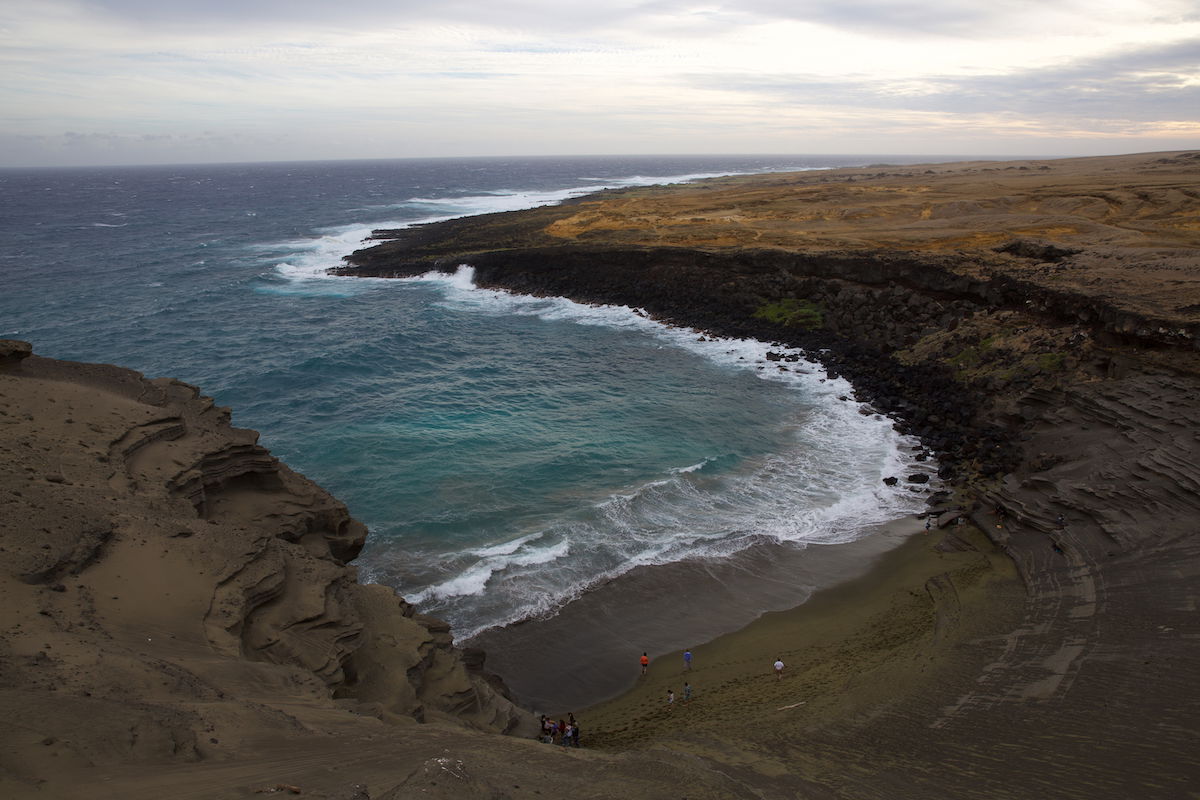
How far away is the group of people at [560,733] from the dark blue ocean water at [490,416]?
4.56 m

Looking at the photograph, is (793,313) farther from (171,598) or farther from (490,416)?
(171,598)

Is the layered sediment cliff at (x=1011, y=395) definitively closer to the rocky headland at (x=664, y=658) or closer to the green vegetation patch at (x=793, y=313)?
the rocky headland at (x=664, y=658)

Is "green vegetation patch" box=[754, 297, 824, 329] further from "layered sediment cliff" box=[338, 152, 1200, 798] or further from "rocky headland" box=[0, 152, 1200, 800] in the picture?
"rocky headland" box=[0, 152, 1200, 800]

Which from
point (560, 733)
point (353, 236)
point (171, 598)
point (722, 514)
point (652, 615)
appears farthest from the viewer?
point (353, 236)

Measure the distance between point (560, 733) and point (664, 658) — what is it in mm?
4354

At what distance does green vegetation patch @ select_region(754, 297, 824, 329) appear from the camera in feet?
152

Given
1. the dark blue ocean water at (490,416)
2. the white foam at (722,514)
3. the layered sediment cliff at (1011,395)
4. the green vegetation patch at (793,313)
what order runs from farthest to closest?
the green vegetation patch at (793,313)
the dark blue ocean water at (490,416)
the white foam at (722,514)
the layered sediment cliff at (1011,395)

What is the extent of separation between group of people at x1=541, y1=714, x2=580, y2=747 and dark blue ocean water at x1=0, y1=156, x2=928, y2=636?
4.56 meters

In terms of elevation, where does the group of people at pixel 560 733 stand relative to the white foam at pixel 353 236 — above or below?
below

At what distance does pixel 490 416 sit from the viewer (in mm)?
34469

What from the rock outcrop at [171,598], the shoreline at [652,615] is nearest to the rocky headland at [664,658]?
the rock outcrop at [171,598]

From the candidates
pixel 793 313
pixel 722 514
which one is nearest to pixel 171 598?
pixel 722 514

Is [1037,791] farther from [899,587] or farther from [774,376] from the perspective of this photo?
[774,376]

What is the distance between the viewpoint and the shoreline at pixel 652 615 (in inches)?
718
